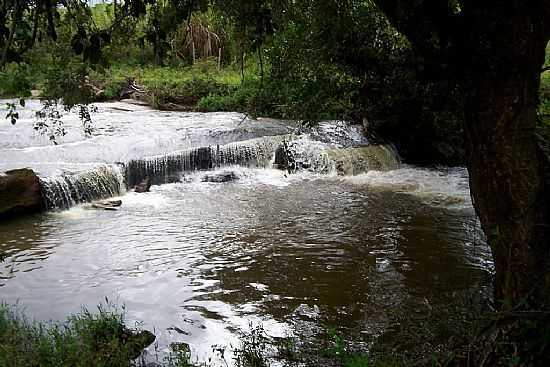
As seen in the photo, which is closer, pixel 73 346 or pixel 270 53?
pixel 73 346

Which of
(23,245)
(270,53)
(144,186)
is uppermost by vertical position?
(270,53)

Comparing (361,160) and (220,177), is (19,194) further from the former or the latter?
(361,160)

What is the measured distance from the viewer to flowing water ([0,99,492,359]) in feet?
19.4

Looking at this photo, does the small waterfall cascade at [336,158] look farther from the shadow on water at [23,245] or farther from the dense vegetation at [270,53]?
the shadow on water at [23,245]

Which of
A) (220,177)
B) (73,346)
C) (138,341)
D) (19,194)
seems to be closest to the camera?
(73,346)

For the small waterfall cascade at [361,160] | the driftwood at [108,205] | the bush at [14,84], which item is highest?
the bush at [14,84]

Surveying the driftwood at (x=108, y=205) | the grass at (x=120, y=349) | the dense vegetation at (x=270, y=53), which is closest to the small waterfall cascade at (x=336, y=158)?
the dense vegetation at (x=270, y=53)

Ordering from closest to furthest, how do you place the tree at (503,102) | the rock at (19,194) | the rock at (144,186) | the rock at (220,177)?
1. the tree at (503,102)
2. the rock at (19,194)
3. the rock at (144,186)
4. the rock at (220,177)

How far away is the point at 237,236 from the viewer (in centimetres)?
837

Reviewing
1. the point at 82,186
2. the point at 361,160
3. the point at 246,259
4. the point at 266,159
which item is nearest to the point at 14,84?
the point at 246,259

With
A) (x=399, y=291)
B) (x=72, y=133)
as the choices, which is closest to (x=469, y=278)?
(x=399, y=291)

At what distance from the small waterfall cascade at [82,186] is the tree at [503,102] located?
829cm

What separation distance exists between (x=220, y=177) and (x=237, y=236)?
4.02 meters

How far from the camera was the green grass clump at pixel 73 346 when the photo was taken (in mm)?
3662
